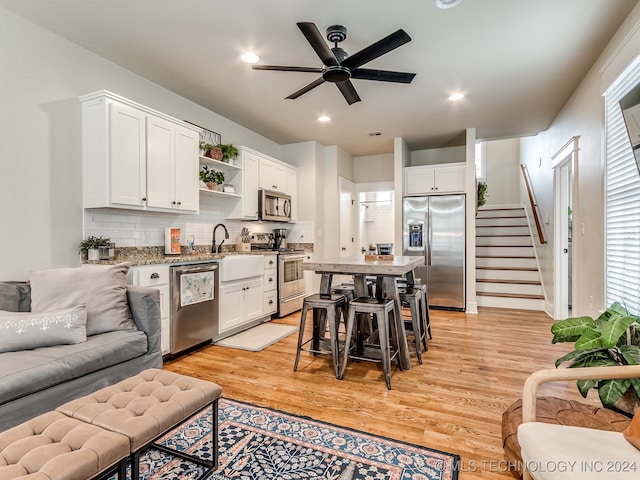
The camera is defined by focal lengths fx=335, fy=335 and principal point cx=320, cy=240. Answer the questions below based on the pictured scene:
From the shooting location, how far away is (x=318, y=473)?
161 centimetres

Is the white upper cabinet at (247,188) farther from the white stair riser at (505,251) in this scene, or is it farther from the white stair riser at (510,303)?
the white stair riser at (505,251)

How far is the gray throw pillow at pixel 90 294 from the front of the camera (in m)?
2.18

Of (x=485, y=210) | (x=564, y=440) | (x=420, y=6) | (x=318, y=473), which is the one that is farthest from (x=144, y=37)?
(x=485, y=210)

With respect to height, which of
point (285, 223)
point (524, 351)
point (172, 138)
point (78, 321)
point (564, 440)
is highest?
point (172, 138)

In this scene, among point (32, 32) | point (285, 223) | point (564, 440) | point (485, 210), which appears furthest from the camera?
point (485, 210)

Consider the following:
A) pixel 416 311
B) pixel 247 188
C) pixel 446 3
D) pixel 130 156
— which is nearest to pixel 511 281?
pixel 416 311

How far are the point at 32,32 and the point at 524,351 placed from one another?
509 centimetres

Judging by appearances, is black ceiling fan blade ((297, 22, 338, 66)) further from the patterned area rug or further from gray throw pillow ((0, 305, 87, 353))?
the patterned area rug

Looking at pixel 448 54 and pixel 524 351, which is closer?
pixel 448 54

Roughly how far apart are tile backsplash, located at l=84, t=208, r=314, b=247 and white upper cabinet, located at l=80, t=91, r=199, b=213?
0.21 meters

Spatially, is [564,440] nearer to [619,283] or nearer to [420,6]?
[619,283]

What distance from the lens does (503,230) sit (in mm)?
6578

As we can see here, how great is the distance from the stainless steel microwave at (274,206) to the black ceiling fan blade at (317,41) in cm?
254

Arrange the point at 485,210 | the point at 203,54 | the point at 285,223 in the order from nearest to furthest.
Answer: the point at 203,54
the point at 285,223
the point at 485,210
